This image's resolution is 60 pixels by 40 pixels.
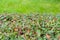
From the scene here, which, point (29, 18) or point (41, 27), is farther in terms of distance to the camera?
point (29, 18)

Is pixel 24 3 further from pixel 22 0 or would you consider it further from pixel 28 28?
pixel 28 28

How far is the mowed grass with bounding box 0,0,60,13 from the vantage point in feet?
26.6

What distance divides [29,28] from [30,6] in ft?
14.3

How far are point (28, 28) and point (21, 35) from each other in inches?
9.8

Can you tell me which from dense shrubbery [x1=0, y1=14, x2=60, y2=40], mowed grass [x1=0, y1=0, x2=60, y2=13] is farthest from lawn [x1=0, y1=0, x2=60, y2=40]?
mowed grass [x1=0, y1=0, x2=60, y2=13]

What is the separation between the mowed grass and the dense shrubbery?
11.2ft

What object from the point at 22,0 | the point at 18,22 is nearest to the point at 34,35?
the point at 18,22

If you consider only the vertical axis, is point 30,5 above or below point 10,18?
below

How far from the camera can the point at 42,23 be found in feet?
14.1

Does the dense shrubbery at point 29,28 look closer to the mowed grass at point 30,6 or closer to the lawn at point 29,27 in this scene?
the lawn at point 29,27

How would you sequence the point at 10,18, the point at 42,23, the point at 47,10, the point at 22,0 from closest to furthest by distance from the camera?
the point at 42,23, the point at 10,18, the point at 47,10, the point at 22,0

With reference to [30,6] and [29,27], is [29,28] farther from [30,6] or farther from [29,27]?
[30,6]

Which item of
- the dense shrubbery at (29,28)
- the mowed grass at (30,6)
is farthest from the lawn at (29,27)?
the mowed grass at (30,6)

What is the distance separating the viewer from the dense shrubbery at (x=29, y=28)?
12.8 ft
